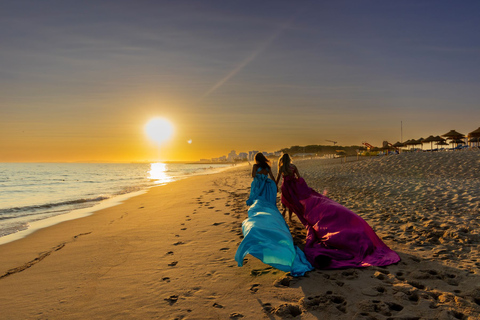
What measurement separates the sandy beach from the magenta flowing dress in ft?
0.64

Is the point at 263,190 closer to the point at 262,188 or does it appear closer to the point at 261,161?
the point at 262,188

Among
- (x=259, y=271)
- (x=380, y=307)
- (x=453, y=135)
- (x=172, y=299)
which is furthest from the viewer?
(x=453, y=135)

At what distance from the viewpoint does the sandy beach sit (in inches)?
118

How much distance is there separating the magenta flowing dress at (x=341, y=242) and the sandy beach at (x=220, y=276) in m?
0.19

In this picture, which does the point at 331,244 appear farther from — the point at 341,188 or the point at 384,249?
the point at 341,188

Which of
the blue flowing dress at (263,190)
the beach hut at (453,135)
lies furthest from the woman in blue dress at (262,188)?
the beach hut at (453,135)

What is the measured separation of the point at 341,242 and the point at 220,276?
82.1 inches

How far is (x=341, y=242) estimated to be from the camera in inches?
173

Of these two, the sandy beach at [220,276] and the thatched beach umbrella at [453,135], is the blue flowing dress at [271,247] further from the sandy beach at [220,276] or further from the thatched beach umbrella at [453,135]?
the thatched beach umbrella at [453,135]

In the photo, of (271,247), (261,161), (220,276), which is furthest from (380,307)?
(261,161)

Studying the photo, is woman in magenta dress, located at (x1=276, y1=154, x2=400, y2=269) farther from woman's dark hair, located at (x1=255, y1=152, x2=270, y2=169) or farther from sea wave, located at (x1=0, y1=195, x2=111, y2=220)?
sea wave, located at (x1=0, y1=195, x2=111, y2=220)

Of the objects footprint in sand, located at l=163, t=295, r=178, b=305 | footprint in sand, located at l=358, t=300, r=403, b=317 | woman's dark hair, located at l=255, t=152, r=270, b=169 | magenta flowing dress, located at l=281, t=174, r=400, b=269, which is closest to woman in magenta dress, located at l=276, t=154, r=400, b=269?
magenta flowing dress, located at l=281, t=174, r=400, b=269

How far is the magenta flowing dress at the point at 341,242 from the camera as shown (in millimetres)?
4117

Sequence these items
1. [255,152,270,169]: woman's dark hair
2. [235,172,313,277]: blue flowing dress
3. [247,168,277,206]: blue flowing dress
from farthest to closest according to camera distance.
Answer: [255,152,270,169]: woman's dark hair, [247,168,277,206]: blue flowing dress, [235,172,313,277]: blue flowing dress
